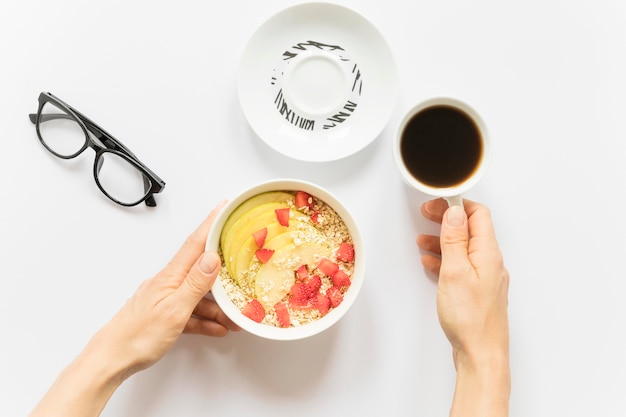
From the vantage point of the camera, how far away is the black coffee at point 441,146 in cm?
118

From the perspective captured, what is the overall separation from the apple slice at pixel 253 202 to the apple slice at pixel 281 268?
0.11 m

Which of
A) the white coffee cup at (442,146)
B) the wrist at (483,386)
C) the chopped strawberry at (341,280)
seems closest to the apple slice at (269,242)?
the chopped strawberry at (341,280)

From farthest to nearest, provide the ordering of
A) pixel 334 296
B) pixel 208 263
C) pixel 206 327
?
pixel 206 327 < pixel 334 296 < pixel 208 263

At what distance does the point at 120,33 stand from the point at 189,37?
0.57 ft

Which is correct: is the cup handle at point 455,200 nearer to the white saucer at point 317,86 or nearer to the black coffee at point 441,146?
the black coffee at point 441,146

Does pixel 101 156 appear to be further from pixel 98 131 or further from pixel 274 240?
pixel 274 240

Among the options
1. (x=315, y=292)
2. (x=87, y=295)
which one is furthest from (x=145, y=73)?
(x=315, y=292)

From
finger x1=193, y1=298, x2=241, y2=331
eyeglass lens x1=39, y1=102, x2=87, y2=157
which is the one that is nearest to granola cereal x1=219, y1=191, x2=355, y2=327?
finger x1=193, y1=298, x2=241, y2=331

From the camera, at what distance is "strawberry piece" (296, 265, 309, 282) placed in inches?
45.1

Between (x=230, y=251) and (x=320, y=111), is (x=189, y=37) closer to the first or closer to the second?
(x=320, y=111)

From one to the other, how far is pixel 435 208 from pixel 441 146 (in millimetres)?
151

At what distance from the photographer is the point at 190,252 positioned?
3.77 feet

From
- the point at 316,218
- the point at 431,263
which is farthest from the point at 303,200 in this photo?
the point at 431,263

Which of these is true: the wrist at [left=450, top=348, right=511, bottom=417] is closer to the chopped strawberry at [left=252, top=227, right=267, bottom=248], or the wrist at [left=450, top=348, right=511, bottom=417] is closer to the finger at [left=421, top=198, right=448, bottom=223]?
the finger at [left=421, top=198, right=448, bottom=223]
